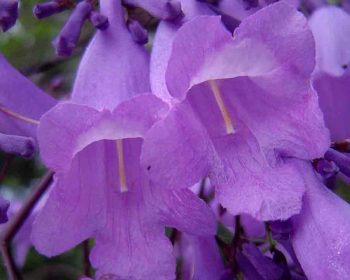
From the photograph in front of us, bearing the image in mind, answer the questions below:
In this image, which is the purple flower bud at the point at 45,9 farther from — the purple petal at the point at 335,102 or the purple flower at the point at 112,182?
the purple petal at the point at 335,102

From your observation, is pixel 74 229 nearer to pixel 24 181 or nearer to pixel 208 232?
pixel 208 232

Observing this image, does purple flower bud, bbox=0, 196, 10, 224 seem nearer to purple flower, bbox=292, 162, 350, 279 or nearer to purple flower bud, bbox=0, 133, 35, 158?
purple flower bud, bbox=0, 133, 35, 158

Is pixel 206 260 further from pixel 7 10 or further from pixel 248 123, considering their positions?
pixel 7 10

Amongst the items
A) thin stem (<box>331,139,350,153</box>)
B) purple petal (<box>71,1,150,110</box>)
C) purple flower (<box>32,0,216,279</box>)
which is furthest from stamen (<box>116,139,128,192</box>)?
thin stem (<box>331,139,350,153</box>)

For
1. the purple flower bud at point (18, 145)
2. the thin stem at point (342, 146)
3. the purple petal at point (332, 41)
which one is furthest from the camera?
the purple petal at point (332, 41)

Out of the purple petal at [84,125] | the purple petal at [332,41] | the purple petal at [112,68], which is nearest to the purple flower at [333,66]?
the purple petal at [332,41]

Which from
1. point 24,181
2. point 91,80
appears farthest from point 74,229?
point 24,181

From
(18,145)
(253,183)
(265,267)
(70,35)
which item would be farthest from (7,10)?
(265,267)
